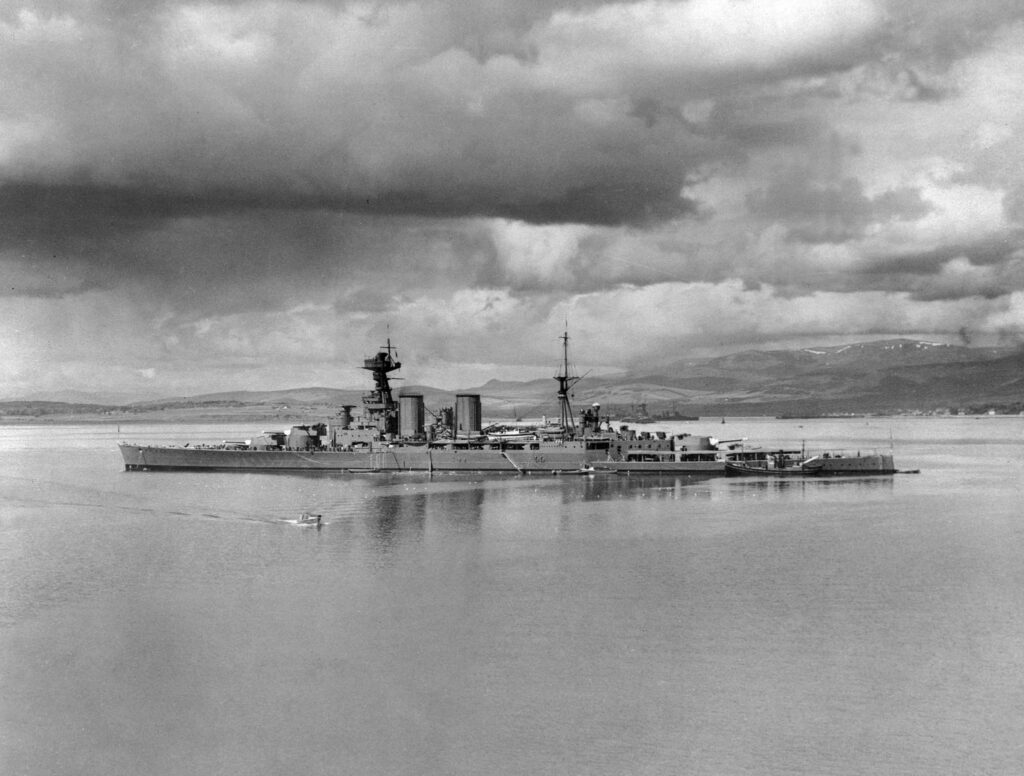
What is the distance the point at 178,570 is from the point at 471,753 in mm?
17022

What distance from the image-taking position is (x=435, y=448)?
65.9 metres

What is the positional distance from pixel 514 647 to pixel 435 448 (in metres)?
47.5

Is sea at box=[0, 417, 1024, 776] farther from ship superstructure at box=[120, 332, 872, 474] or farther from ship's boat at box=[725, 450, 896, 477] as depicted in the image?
ship superstructure at box=[120, 332, 872, 474]

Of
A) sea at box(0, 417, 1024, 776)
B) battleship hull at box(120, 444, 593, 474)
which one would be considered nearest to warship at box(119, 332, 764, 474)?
battleship hull at box(120, 444, 593, 474)

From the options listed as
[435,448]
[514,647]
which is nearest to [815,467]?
[435,448]

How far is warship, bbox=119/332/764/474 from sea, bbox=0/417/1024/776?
83.8ft

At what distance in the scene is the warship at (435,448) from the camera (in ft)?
210

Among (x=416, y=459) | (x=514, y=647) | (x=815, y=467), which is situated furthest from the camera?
(x=416, y=459)

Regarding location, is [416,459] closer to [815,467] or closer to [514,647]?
[815,467]

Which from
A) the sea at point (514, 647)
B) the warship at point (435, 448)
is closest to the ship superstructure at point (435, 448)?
the warship at point (435, 448)

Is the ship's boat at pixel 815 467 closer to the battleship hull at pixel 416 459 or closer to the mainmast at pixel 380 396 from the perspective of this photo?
the battleship hull at pixel 416 459

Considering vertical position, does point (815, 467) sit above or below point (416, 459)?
below

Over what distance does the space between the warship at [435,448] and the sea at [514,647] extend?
83.8ft

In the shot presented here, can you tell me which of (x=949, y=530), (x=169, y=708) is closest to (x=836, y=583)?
(x=949, y=530)
